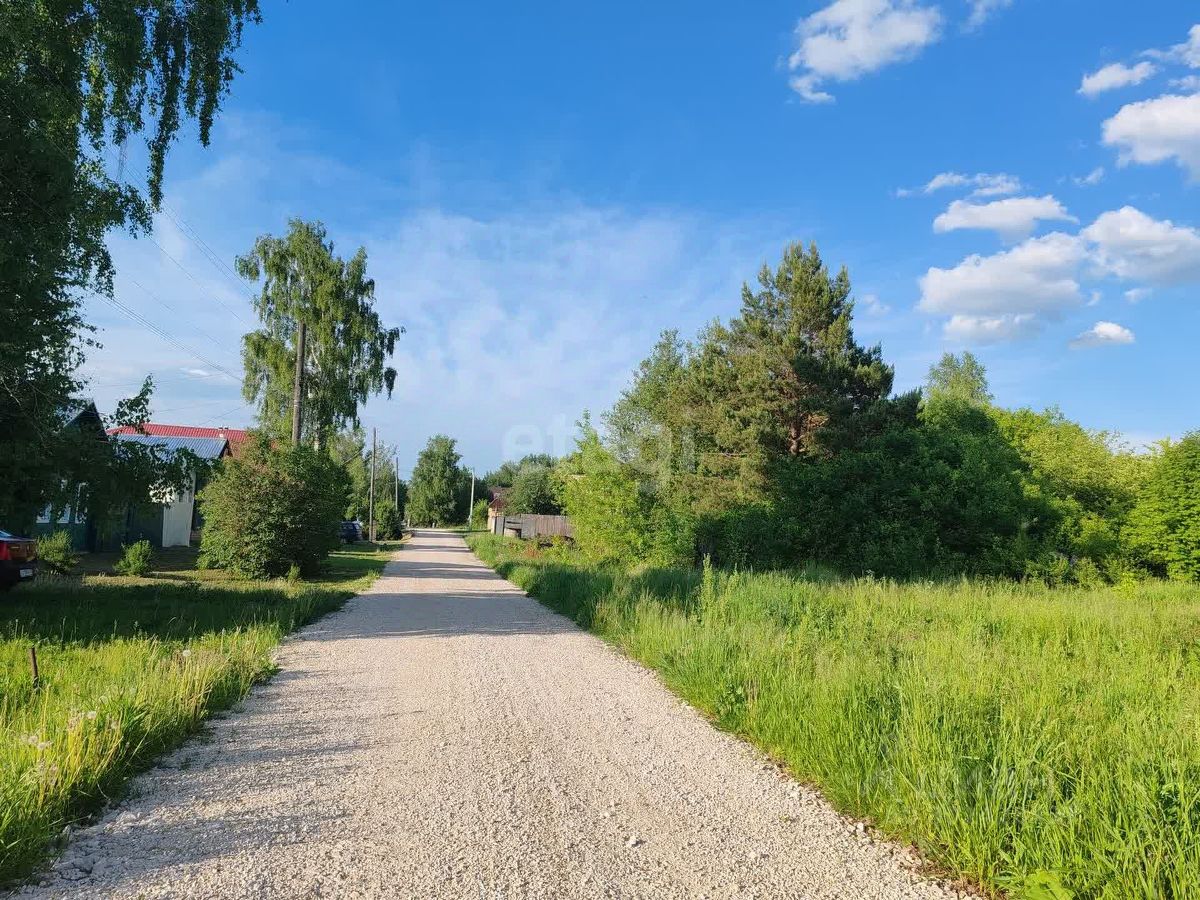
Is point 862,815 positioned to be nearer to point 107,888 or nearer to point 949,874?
point 949,874

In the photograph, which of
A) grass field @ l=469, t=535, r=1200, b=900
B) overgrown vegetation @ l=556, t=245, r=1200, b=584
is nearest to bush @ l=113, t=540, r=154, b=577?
overgrown vegetation @ l=556, t=245, r=1200, b=584

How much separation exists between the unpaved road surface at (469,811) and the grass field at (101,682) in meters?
0.20

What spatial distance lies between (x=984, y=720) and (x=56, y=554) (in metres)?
20.9

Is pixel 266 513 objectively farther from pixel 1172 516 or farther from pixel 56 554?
pixel 1172 516

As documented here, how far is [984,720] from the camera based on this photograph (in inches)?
169

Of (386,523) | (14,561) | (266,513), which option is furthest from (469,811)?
(386,523)

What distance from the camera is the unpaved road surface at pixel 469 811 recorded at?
310 cm

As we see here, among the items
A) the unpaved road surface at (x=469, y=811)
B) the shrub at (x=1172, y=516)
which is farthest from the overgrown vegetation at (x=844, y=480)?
the unpaved road surface at (x=469, y=811)

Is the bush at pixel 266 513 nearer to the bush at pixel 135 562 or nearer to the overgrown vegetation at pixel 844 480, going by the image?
the bush at pixel 135 562

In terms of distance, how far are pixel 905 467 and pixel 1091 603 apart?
26.8 ft

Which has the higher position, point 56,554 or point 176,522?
point 176,522

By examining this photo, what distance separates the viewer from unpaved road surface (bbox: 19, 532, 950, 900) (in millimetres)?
3100

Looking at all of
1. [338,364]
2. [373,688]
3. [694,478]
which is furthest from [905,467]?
[338,364]

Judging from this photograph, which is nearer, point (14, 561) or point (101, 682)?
point (101, 682)
